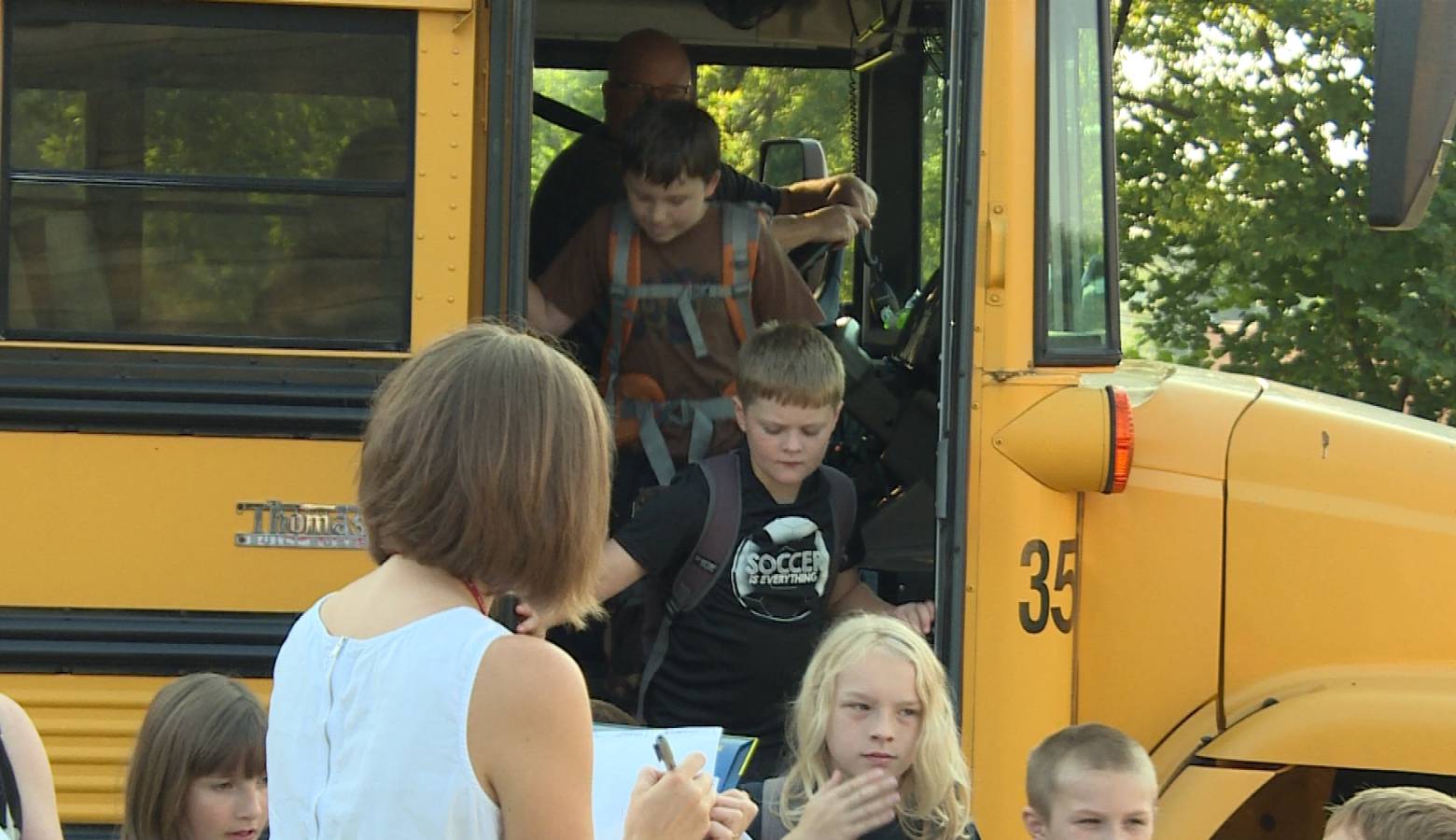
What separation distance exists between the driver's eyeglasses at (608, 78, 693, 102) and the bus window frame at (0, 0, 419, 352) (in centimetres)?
114

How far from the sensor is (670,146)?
139 inches

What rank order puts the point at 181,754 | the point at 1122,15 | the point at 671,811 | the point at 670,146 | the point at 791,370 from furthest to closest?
the point at 1122,15 → the point at 670,146 → the point at 791,370 → the point at 181,754 → the point at 671,811

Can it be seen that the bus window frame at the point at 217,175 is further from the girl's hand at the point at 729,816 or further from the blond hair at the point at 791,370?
the girl's hand at the point at 729,816

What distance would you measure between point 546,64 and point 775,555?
1915 mm

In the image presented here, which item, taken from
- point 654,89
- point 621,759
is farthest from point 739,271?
point 621,759

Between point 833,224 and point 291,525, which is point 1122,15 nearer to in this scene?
point 833,224

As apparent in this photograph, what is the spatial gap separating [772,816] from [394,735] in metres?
1.23

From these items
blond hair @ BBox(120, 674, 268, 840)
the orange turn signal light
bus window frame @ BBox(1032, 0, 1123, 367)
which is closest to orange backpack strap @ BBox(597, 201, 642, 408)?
bus window frame @ BBox(1032, 0, 1123, 367)

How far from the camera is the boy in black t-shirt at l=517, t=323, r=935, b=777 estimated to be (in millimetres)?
3264

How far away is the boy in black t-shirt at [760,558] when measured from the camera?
3.26 m

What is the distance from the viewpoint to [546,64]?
4723 mm

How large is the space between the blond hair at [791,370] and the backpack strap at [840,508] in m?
0.20

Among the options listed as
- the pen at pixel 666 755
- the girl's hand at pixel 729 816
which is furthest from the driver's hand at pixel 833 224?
the pen at pixel 666 755

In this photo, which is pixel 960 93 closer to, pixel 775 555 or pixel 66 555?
pixel 775 555
